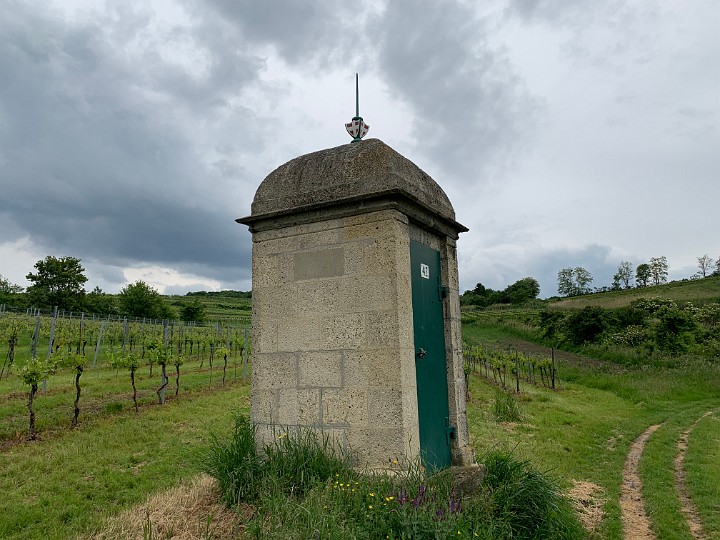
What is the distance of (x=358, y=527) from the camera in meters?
3.20

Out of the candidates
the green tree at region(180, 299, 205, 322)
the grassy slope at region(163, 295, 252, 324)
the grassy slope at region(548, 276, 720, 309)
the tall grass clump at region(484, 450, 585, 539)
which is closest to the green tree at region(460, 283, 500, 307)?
the grassy slope at region(548, 276, 720, 309)

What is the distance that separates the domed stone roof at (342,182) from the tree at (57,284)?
5600 centimetres

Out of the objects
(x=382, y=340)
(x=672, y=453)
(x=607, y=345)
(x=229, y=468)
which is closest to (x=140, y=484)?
(x=229, y=468)

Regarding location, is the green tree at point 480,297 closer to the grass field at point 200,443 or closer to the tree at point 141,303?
the tree at point 141,303

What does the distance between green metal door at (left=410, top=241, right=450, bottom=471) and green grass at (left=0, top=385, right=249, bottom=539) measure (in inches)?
129

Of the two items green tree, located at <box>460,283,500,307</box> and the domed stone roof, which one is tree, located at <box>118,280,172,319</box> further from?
the domed stone roof

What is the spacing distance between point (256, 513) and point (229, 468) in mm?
669

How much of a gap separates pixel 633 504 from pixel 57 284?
193 ft

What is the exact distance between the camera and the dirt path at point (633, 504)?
5914 mm

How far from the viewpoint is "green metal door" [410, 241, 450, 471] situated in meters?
4.56

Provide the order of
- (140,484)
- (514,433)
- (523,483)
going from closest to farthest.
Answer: (523,483), (140,484), (514,433)

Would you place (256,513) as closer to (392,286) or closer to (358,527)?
(358,527)

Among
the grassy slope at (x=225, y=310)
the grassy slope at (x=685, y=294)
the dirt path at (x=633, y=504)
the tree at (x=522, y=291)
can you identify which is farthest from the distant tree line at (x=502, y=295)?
the dirt path at (x=633, y=504)

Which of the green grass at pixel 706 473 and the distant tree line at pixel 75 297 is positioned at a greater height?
the distant tree line at pixel 75 297
